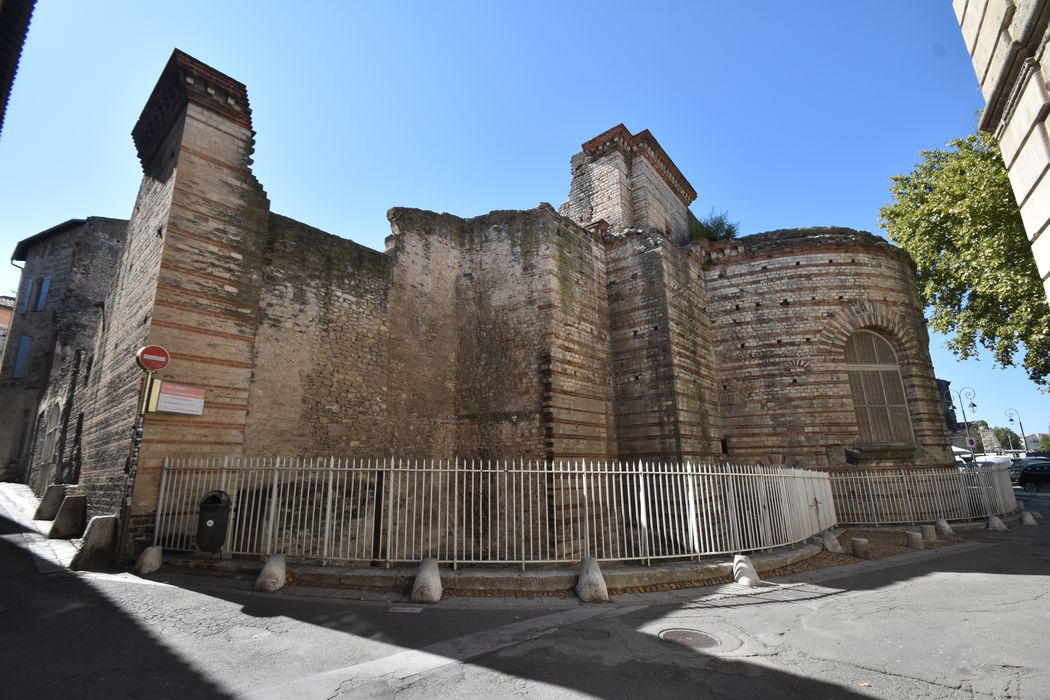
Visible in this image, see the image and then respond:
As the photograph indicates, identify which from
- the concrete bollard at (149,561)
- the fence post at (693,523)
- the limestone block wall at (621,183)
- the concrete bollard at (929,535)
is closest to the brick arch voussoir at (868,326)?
the concrete bollard at (929,535)

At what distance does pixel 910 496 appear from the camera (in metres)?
11.5

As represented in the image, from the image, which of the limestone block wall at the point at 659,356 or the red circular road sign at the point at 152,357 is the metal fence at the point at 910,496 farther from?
the red circular road sign at the point at 152,357

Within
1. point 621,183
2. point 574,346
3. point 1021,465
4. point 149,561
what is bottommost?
point 149,561

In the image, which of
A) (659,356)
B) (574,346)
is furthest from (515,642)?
(659,356)

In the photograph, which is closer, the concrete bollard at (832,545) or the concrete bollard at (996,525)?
the concrete bollard at (832,545)

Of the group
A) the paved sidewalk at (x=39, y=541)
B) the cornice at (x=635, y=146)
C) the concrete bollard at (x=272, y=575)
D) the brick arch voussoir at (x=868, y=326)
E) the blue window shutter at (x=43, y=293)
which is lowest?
the concrete bollard at (x=272, y=575)

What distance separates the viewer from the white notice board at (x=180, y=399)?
23.0 ft

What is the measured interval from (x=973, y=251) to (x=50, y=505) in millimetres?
22191

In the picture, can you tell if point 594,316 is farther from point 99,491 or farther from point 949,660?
point 99,491

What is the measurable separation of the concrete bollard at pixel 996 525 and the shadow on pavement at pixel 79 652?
14673 mm

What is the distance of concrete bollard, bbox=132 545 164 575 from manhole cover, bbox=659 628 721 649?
619cm

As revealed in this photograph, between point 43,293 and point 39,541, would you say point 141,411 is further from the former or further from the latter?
point 43,293

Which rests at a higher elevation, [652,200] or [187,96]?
[652,200]

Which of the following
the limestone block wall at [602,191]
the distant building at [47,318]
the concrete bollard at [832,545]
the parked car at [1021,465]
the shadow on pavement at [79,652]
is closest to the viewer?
the shadow on pavement at [79,652]
